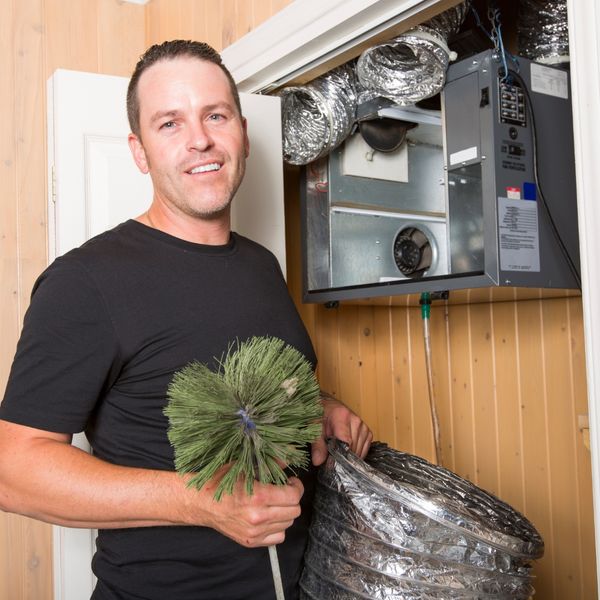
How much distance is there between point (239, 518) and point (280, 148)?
4.01 ft

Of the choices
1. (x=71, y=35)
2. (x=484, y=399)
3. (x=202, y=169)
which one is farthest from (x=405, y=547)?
(x=71, y=35)

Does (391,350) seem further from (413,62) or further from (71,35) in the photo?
(71,35)

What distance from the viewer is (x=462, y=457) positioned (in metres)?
2.26

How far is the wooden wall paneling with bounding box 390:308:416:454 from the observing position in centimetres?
247

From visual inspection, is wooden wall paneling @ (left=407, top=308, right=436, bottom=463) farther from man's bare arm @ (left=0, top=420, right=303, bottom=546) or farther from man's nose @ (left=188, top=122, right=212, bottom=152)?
man's bare arm @ (left=0, top=420, right=303, bottom=546)

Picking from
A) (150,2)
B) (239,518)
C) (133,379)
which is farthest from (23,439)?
(150,2)

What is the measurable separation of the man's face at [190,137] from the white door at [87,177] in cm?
45

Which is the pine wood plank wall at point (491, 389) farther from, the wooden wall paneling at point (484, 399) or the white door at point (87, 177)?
the white door at point (87, 177)

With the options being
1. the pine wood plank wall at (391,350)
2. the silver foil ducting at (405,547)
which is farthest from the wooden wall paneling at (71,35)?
the silver foil ducting at (405,547)

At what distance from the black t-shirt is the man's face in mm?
99

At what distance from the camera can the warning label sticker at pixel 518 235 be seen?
1.52 m

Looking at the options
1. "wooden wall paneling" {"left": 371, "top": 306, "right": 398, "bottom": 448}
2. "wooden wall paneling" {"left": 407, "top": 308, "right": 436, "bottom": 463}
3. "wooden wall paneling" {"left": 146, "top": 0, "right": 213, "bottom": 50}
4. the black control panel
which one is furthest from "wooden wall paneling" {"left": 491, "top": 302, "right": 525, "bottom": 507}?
"wooden wall paneling" {"left": 146, "top": 0, "right": 213, "bottom": 50}

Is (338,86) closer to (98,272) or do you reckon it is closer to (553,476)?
(98,272)

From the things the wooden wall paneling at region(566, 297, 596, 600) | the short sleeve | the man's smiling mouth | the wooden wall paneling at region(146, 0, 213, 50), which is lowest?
the wooden wall paneling at region(566, 297, 596, 600)
